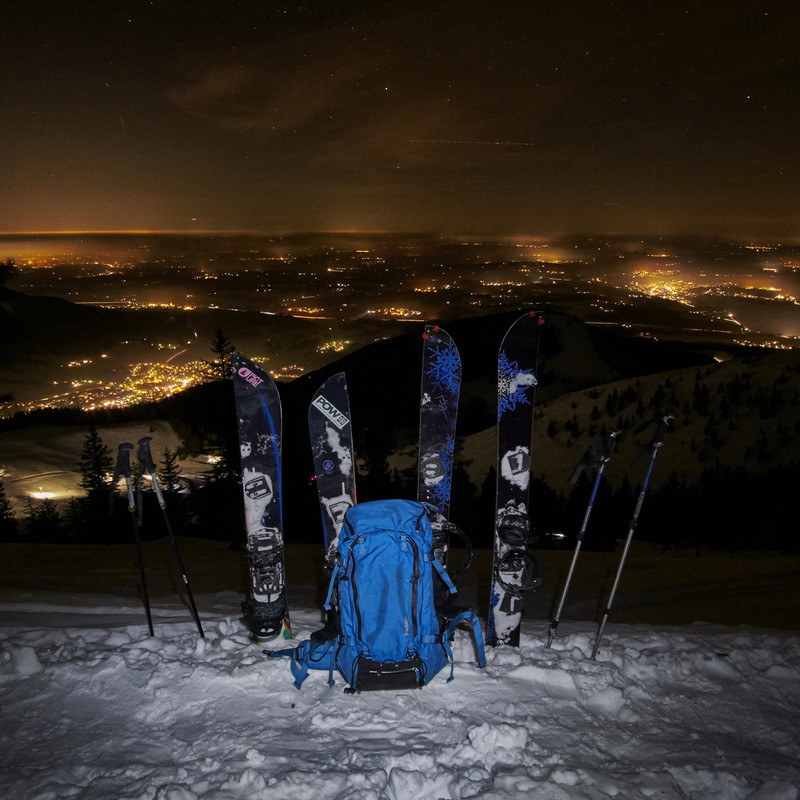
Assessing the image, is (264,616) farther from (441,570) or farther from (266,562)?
(441,570)

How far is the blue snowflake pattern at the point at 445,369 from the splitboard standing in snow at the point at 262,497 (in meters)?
1.97

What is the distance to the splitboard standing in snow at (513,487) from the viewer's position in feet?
16.4

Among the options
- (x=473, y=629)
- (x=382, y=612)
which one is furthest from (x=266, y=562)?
(x=473, y=629)

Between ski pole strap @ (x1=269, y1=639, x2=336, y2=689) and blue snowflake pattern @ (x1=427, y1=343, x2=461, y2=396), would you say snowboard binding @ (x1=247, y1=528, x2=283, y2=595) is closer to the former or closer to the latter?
ski pole strap @ (x1=269, y1=639, x2=336, y2=689)

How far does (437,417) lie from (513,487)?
1469 millimetres

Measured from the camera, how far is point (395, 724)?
3.27 m

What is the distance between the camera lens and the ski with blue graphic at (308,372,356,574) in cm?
582

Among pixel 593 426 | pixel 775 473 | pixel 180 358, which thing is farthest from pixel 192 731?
pixel 180 358

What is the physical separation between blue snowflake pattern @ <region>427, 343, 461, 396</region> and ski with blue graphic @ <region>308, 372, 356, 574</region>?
3.81 ft

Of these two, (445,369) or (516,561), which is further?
(445,369)

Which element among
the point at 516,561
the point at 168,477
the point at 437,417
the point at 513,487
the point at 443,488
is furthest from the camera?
the point at 168,477

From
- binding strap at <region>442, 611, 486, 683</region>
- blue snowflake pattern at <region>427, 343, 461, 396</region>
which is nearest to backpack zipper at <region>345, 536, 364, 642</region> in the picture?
binding strap at <region>442, 611, 486, 683</region>

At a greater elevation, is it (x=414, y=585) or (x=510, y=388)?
(x=510, y=388)

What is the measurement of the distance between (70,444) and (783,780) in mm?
39251
